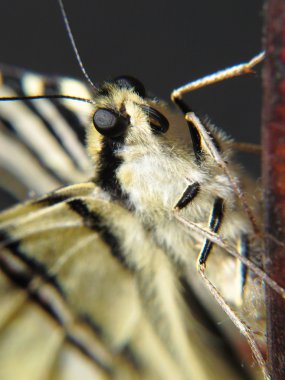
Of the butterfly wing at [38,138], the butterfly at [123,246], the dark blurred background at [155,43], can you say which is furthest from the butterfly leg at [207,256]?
the dark blurred background at [155,43]

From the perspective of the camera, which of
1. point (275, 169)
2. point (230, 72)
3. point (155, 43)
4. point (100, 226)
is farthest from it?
point (155, 43)

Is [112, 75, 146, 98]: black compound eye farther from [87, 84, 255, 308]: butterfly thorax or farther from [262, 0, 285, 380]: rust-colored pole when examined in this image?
[262, 0, 285, 380]: rust-colored pole

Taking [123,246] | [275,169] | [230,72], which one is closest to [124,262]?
[123,246]

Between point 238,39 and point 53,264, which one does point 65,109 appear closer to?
point 53,264

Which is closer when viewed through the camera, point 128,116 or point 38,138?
Result: point 128,116

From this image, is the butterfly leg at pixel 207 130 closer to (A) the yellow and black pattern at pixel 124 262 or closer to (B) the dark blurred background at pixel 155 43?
(A) the yellow and black pattern at pixel 124 262

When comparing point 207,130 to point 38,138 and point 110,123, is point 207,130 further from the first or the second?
Result: point 38,138

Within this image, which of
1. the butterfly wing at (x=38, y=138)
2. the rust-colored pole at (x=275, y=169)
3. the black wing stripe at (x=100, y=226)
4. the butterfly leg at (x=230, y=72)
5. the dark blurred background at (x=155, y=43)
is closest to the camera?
the rust-colored pole at (x=275, y=169)
